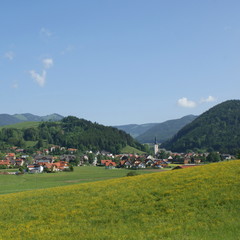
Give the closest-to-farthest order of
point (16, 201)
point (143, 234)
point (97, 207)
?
1. point (143, 234)
2. point (97, 207)
3. point (16, 201)

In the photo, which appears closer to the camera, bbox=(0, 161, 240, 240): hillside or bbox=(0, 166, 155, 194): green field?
bbox=(0, 161, 240, 240): hillside

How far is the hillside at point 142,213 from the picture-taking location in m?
21.8

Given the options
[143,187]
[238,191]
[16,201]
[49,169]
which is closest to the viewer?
[238,191]

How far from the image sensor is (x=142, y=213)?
26719mm

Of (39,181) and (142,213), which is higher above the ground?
(142,213)

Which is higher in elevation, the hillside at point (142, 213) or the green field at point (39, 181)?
the hillside at point (142, 213)

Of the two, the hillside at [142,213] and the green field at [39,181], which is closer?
the hillside at [142,213]

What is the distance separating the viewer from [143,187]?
121ft

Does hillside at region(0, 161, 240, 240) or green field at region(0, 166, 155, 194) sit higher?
hillside at region(0, 161, 240, 240)

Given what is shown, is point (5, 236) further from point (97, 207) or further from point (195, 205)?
point (195, 205)

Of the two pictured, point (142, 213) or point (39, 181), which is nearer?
point (142, 213)

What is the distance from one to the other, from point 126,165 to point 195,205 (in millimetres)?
152326

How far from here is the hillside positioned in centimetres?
2180

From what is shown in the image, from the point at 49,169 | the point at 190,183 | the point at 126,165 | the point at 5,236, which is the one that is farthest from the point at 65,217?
the point at 126,165
